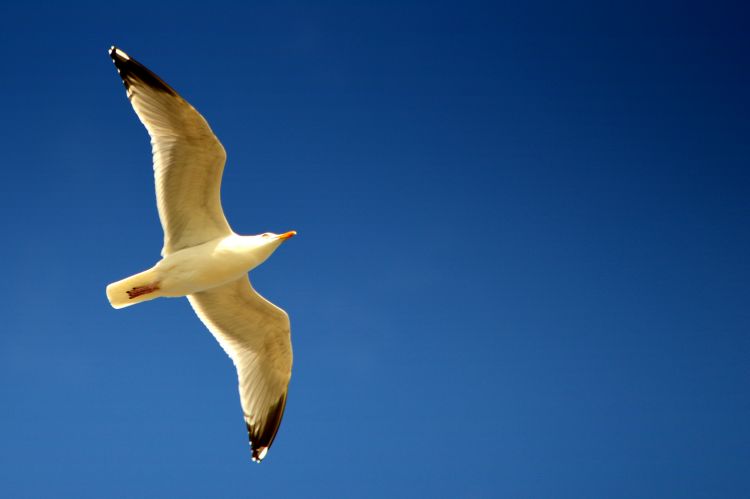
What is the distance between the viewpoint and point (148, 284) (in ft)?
24.4

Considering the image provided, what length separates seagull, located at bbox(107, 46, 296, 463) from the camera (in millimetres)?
7148

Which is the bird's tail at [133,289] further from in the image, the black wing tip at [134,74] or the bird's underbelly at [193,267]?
the black wing tip at [134,74]

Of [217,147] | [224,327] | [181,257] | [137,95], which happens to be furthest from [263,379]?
[137,95]

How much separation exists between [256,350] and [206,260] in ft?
4.85

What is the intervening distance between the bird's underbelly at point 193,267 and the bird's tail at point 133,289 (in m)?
0.08

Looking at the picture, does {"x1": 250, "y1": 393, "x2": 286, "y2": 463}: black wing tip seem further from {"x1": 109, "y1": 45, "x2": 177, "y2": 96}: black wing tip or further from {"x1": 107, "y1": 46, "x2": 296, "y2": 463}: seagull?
{"x1": 109, "y1": 45, "x2": 177, "y2": 96}: black wing tip

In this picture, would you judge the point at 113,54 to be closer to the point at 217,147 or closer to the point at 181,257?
the point at 217,147

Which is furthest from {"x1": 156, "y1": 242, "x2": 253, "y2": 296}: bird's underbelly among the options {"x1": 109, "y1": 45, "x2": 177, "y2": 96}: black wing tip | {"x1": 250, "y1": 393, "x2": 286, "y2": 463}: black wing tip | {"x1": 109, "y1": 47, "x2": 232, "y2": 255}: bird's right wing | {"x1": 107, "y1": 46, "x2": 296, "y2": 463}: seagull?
{"x1": 250, "y1": 393, "x2": 286, "y2": 463}: black wing tip

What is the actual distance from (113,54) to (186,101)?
0.93 meters

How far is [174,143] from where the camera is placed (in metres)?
7.18

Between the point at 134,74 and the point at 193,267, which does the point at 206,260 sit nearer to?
the point at 193,267

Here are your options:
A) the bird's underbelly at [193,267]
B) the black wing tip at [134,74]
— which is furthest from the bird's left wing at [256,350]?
the black wing tip at [134,74]

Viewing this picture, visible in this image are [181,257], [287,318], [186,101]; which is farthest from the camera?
[287,318]

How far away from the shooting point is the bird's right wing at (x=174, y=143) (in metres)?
7.09
